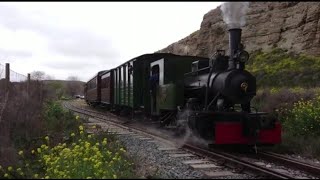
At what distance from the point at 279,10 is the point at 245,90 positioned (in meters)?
31.4

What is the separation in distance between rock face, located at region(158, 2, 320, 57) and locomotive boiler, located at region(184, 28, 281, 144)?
22.9 metres

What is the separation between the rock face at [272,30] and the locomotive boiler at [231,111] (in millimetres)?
22875

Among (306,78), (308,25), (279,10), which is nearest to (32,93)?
(306,78)

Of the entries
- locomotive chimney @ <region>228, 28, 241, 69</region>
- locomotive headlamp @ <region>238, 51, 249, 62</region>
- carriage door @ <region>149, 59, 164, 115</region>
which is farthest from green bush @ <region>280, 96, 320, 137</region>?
carriage door @ <region>149, 59, 164, 115</region>

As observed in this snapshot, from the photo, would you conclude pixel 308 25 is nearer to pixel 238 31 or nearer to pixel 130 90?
pixel 130 90

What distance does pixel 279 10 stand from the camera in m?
40.2

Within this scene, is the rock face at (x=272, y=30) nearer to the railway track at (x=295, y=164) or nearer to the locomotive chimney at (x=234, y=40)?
the locomotive chimney at (x=234, y=40)

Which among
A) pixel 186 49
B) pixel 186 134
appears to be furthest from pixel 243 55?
pixel 186 49

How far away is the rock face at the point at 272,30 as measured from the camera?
112ft

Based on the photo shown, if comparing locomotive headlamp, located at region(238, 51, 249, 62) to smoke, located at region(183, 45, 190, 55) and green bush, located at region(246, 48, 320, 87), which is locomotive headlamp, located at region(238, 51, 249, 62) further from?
smoke, located at region(183, 45, 190, 55)

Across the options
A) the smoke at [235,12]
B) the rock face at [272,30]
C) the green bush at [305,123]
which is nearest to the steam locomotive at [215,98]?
the smoke at [235,12]

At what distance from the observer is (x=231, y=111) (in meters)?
11.0

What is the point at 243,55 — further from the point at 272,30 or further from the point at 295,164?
the point at 272,30

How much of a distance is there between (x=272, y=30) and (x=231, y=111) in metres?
29.8
